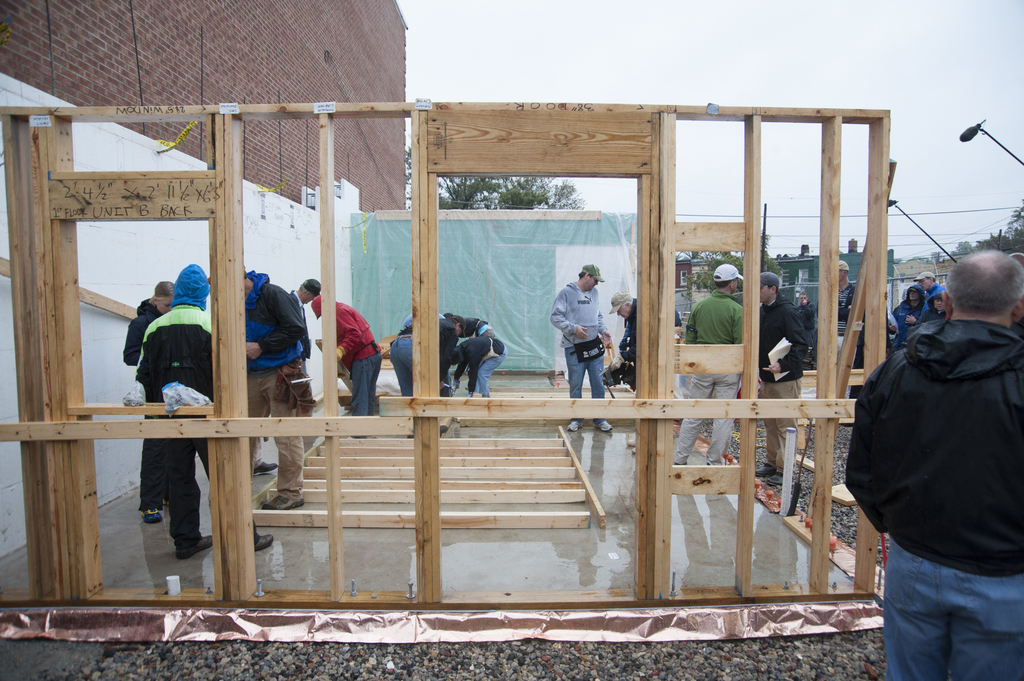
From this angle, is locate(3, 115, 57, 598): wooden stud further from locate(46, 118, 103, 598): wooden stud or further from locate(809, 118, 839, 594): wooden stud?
locate(809, 118, 839, 594): wooden stud

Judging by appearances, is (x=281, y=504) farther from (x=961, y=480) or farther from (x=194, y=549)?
(x=961, y=480)

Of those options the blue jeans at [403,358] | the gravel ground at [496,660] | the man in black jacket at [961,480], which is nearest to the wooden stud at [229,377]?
the gravel ground at [496,660]

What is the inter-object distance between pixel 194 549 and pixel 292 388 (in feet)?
4.34

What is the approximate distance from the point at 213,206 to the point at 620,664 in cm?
309

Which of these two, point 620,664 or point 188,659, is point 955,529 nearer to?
point 620,664

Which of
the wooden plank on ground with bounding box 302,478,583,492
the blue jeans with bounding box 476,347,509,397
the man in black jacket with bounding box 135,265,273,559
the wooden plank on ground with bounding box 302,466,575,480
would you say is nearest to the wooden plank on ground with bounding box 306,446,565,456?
the wooden plank on ground with bounding box 302,466,575,480

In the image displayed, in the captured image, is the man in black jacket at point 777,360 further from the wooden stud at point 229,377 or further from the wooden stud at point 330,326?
the wooden stud at point 229,377

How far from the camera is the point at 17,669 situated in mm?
2578

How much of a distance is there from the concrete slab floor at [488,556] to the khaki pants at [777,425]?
36.3 inches

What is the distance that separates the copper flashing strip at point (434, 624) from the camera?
2.75 metres

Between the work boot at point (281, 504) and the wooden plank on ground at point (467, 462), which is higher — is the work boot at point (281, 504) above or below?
below

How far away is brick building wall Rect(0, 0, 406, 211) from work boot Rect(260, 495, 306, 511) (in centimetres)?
366

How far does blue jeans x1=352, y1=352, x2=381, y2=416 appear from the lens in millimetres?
5738

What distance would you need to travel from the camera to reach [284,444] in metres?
4.22
